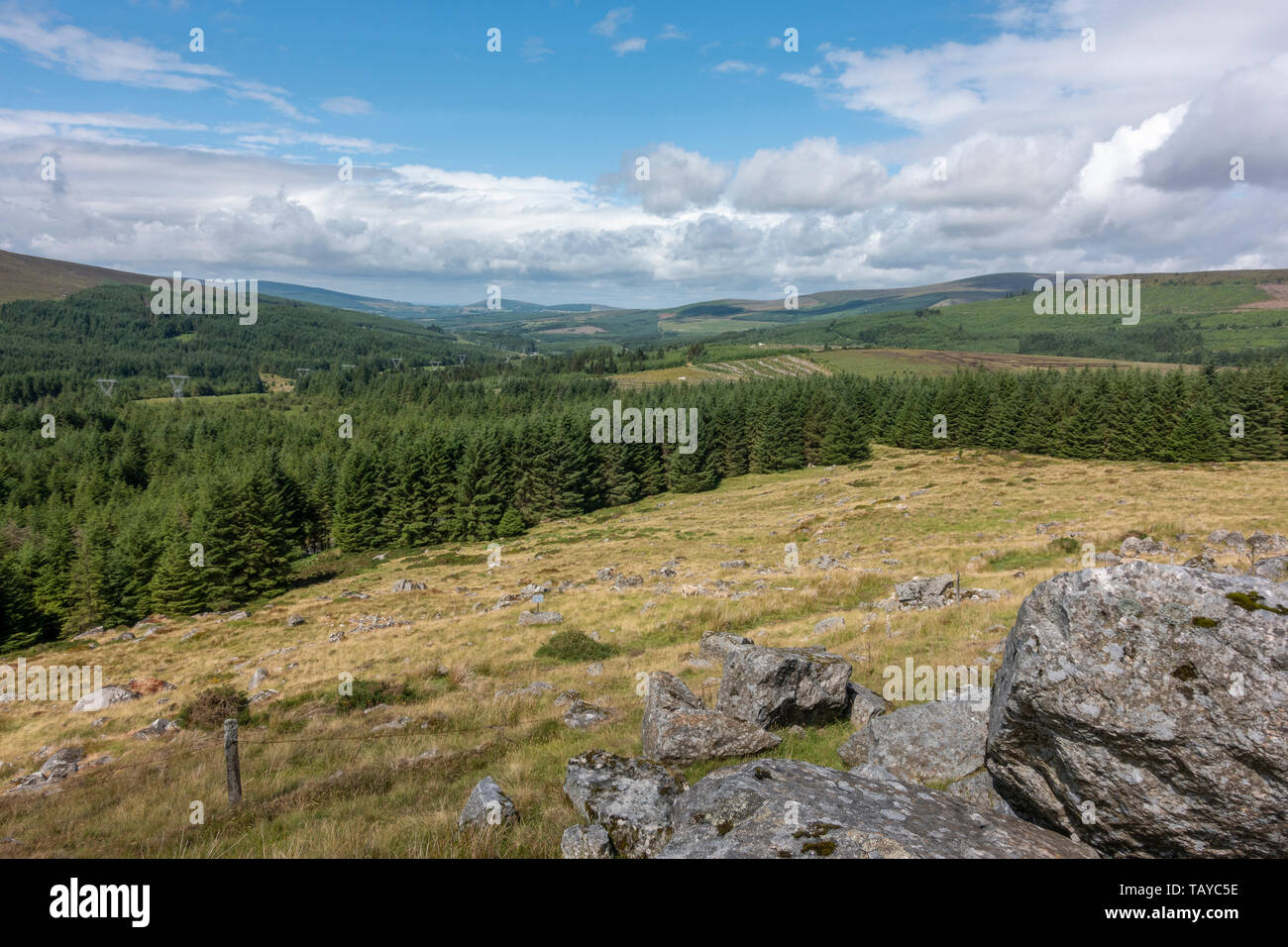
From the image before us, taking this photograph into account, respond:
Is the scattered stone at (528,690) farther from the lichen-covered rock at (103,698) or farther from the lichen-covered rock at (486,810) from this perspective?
the lichen-covered rock at (103,698)

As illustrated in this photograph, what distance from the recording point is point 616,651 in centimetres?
2483

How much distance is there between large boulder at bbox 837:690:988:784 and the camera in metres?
9.66

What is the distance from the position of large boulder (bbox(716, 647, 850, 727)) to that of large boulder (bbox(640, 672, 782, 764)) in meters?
1.01

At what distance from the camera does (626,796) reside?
8.72 meters

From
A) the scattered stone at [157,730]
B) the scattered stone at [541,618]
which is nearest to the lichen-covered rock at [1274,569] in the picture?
the scattered stone at [541,618]

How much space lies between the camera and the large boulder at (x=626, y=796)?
315 inches

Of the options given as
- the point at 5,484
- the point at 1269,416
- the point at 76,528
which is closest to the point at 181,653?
the point at 76,528

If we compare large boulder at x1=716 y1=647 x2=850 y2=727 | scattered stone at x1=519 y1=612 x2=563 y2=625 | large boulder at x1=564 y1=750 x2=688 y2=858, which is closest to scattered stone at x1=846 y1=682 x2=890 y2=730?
large boulder at x1=716 y1=647 x2=850 y2=727

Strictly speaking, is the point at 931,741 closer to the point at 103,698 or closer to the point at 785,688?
the point at 785,688

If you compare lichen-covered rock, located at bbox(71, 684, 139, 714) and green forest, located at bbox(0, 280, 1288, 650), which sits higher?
green forest, located at bbox(0, 280, 1288, 650)

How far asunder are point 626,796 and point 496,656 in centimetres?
1804

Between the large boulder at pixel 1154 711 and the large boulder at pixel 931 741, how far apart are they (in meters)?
2.35

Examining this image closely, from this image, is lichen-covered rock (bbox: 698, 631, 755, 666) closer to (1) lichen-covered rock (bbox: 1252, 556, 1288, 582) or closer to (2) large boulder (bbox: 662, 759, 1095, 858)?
(2) large boulder (bbox: 662, 759, 1095, 858)
